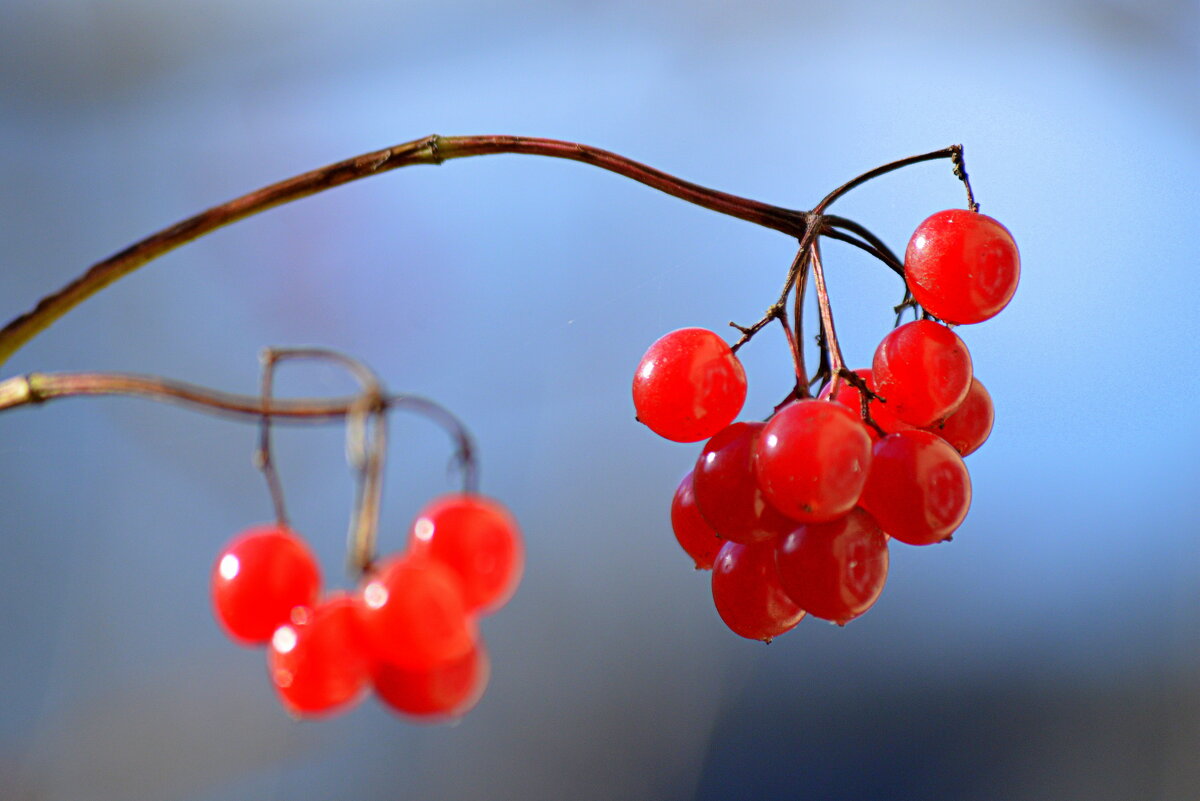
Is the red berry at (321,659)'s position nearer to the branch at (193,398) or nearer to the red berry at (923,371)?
the branch at (193,398)

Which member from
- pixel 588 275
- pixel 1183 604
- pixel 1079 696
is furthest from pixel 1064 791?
pixel 588 275

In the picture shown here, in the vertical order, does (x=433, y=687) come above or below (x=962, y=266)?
below

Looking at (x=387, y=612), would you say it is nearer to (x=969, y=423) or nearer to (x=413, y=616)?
(x=413, y=616)

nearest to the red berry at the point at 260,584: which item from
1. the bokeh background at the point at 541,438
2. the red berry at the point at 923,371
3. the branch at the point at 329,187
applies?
the branch at the point at 329,187

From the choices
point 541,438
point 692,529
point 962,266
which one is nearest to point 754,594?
point 692,529

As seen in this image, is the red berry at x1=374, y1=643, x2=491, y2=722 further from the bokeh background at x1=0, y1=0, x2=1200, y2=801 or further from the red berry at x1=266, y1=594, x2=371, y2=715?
the bokeh background at x1=0, y1=0, x2=1200, y2=801

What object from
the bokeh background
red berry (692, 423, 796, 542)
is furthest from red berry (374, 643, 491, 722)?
Result: the bokeh background
